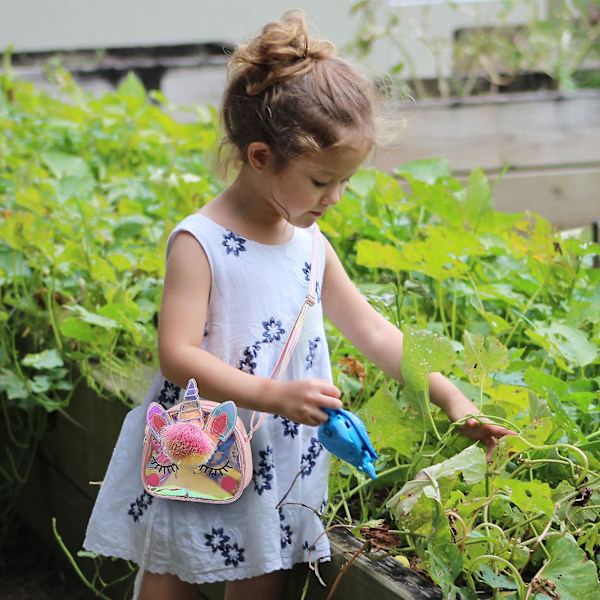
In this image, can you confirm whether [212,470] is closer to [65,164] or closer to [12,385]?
[12,385]

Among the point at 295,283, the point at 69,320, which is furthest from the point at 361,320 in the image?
the point at 69,320

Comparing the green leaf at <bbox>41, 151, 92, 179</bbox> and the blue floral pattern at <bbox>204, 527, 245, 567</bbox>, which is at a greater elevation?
the green leaf at <bbox>41, 151, 92, 179</bbox>

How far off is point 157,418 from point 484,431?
46cm

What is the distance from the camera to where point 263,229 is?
1.19 meters

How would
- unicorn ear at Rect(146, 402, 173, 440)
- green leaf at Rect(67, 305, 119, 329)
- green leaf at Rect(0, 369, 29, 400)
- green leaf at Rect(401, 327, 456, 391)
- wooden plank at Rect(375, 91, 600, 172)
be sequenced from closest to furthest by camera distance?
unicorn ear at Rect(146, 402, 173, 440) → green leaf at Rect(401, 327, 456, 391) → green leaf at Rect(67, 305, 119, 329) → green leaf at Rect(0, 369, 29, 400) → wooden plank at Rect(375, 91, 600, 172)

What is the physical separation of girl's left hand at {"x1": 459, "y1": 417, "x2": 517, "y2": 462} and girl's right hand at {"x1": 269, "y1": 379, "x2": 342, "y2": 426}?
0.89 ft

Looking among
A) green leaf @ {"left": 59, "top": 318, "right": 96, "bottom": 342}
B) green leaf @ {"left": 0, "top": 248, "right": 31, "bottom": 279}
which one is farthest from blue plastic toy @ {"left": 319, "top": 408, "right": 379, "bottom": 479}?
green leaf @ {"left": 0, "top": 248, "right": 31, "bottom": 279}

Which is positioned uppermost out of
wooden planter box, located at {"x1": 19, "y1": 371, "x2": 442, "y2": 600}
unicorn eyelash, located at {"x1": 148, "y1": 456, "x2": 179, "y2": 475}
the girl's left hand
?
unicorn eyelash, located at {"x1": 148, "y1": 456, "x2": 179, "y2": 475}

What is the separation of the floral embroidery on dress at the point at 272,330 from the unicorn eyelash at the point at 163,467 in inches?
8.3

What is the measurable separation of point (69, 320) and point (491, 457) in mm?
845

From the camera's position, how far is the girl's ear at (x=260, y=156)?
112 centimetres

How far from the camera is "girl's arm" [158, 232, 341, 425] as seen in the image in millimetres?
987

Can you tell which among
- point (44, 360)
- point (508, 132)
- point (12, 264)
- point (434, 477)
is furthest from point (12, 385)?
point (508, 132)

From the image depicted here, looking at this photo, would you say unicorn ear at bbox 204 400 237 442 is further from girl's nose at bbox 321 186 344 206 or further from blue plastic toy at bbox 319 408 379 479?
girl's nose at bbox 321 186 344 206
